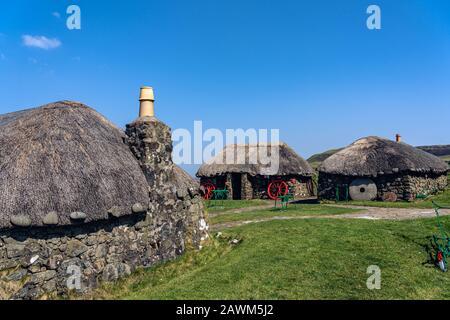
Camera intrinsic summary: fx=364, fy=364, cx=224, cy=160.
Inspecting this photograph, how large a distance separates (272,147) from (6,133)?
2490 cm

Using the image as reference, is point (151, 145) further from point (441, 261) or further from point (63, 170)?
point (441, 261)

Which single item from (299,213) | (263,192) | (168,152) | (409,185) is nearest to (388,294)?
(168,152)

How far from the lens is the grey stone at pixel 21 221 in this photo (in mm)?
8258

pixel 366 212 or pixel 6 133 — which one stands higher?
pixel 6 133

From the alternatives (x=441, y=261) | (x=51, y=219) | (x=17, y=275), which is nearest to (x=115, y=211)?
(x=51, y=219)

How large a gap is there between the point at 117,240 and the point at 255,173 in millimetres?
21490

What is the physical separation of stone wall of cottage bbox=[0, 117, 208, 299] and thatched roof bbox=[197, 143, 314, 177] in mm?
17825

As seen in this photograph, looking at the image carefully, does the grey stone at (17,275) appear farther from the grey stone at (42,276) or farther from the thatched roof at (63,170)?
the thatched roof at (63,170)

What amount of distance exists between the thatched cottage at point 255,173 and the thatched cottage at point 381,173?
3757 mm

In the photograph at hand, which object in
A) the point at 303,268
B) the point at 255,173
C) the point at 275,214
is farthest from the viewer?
the point at 255,173

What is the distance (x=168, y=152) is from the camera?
1266 cm

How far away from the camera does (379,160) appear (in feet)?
85.9
